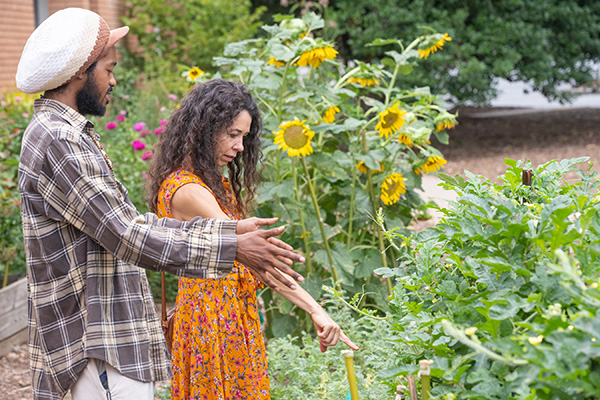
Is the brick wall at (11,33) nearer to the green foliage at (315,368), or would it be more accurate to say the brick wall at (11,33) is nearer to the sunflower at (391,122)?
the sunflower at (391,122)

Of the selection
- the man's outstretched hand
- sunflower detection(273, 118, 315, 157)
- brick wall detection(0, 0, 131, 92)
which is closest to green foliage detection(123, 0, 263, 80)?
brick wall detection(0, 0, 131, 92)

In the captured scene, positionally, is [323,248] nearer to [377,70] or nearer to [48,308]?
[377,70]

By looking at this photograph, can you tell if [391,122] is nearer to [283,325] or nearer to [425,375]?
[283,325]

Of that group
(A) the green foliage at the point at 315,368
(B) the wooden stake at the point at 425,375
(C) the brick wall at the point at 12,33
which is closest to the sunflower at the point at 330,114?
(A) the green foliage at the point at 315,368

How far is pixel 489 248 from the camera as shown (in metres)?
1.31

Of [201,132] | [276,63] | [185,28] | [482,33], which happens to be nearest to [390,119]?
[276,63]

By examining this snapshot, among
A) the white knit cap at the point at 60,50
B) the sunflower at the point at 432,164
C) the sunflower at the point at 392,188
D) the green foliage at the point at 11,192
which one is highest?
the white knit cap at the point at 60,50

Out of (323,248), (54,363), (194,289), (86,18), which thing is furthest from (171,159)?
(323,248)

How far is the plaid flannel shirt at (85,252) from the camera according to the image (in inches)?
63.6

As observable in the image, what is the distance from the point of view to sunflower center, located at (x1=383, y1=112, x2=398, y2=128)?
3.53m

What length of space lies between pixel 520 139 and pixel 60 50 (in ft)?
39.7

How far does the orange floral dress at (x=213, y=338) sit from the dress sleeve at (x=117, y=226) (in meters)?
0.57

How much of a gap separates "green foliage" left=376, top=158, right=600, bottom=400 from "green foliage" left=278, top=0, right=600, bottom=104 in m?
8.82

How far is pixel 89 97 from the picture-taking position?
1.81 metres
